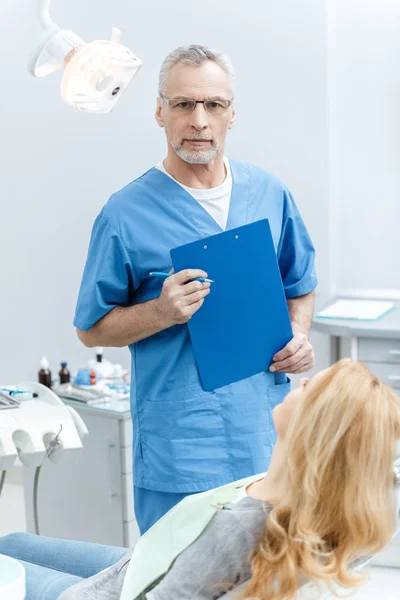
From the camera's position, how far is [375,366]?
2.86m

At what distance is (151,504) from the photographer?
1.86 meters

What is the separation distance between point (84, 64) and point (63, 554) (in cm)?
96

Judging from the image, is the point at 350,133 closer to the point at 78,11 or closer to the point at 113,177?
the point at 113,177

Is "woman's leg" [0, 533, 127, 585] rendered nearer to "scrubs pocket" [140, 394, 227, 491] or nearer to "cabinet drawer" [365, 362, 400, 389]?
"scrubs pocket" [140, 394, 227, 491]

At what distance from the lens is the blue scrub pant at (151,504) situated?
183 centimetres

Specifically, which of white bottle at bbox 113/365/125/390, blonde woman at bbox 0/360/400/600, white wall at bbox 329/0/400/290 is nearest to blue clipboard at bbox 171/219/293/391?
blonde woman at bbox 0/360/400/600

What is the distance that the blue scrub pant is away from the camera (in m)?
1.83

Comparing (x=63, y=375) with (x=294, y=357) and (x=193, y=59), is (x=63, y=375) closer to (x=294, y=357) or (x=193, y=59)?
(x=294, y=357)

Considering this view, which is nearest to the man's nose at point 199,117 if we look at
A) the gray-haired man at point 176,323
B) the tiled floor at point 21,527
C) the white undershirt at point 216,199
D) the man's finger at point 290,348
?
the gray-haired man at point 176,323

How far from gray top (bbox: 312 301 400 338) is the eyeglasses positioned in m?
1.18

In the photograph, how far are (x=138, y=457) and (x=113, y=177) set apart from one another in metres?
1.74

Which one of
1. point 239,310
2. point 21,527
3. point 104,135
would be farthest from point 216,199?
point 21,527

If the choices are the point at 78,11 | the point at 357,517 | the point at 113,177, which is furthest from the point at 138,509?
the point at 78,11

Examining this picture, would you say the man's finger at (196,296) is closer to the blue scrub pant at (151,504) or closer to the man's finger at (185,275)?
the man's finger at (185,275)
